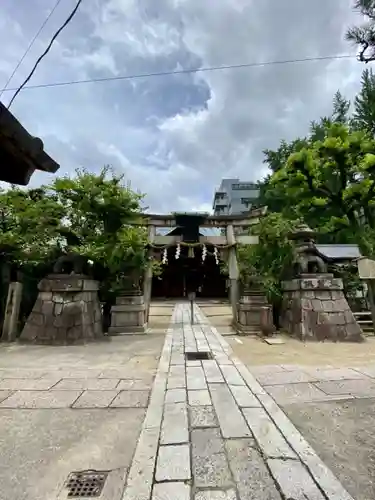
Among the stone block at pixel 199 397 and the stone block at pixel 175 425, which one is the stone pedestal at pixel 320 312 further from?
the stone block at pixel 175 425

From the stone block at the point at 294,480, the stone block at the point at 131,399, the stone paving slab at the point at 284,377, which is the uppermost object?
the stone block at the point at 294,480

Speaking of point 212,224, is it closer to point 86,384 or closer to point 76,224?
point 76,224

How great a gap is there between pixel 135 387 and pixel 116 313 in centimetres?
506

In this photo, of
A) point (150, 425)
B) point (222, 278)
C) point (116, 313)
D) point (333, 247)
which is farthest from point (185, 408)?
point (222, 278)

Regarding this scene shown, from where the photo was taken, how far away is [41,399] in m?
3.46

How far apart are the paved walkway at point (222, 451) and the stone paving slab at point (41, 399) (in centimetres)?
94

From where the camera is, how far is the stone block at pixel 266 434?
2217 millimetres

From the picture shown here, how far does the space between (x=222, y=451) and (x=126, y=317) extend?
6798mm

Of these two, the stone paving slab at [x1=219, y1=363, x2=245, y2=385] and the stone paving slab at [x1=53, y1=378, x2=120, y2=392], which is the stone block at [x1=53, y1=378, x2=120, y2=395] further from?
the stone paving slab at [x1=219, y1=363, x2=245, y2=385]

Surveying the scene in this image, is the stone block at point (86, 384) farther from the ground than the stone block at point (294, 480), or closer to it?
closer to it

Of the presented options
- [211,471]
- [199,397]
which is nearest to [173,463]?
[211,471]

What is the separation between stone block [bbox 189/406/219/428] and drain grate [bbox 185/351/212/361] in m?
2.25

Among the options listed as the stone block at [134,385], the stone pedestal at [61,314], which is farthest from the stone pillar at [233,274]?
the stone block at [134,385]

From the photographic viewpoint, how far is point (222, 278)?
2088 cm
